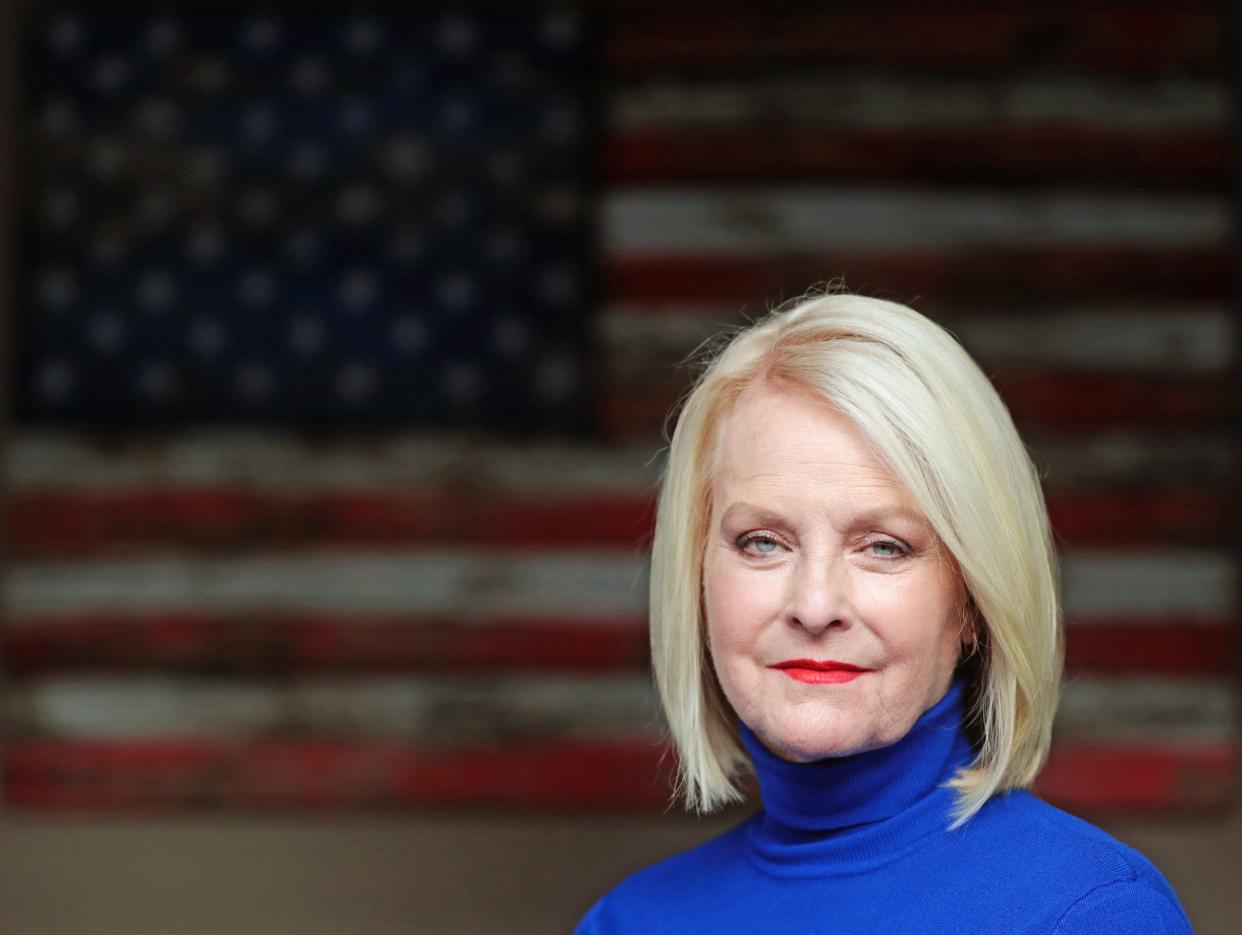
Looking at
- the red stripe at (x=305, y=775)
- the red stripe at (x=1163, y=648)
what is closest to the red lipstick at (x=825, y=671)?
the red stripe at (x=305, y=775)

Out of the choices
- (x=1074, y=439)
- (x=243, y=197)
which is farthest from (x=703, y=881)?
(x=243, y=197)

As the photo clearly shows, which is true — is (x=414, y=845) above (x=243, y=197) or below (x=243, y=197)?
below

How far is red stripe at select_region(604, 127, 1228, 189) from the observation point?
4.14 m

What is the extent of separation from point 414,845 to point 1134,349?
227 centimetres

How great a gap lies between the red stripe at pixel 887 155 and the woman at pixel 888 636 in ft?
9.59

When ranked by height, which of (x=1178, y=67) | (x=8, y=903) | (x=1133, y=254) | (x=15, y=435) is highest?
(x=1178, y=67)

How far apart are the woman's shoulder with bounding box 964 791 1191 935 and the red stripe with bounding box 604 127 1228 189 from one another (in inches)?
123

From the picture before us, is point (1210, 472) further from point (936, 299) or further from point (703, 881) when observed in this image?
point (703, 881)

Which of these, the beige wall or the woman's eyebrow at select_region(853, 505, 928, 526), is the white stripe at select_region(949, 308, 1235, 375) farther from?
the woman's eyebrow at select_region(853, 505, 928, 526)

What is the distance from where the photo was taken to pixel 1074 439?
161 inches

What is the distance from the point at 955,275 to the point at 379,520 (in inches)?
63.9

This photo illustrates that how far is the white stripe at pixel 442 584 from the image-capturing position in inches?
160

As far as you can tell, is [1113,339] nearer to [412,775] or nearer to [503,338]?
[503,338]

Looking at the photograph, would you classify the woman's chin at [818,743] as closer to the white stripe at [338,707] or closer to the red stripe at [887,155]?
the white stripe at [338,707]
